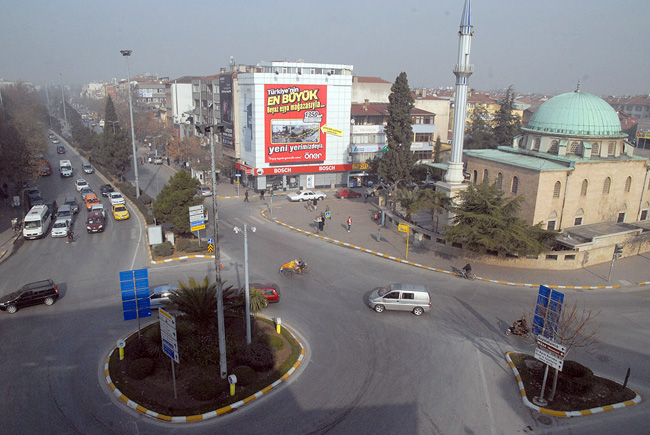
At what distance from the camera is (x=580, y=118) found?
34.8 m

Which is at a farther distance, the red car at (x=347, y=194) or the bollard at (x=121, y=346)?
the red car at (x=347, y=194)

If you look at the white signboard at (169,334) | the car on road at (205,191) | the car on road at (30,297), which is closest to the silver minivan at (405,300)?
the white signboard at (169,334)

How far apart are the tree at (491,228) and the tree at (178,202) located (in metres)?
17.6

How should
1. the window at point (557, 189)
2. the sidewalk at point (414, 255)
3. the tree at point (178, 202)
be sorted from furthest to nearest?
the window at point (557, 189) < the tree at point (178, 202) < the sidewalk at point (414, 255)

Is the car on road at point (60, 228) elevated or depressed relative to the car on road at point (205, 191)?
depressed

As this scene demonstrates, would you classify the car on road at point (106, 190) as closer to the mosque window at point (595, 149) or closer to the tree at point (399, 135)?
the tree at point (399, 135)

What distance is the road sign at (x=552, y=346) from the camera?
15125 mm

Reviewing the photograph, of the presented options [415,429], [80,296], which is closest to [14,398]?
[80,296]

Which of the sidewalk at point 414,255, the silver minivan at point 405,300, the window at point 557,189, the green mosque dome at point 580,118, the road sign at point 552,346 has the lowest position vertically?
the sidewalk at point 414,255

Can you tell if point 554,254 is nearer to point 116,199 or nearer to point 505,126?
point 116,199

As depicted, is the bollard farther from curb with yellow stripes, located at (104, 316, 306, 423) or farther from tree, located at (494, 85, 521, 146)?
tree, located at (494, 85, 521, 146)

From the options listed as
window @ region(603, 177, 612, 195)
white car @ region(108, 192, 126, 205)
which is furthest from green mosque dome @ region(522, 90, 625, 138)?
white car @ region(108, 192, 126, 205)

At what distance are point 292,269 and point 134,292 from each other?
9804mm

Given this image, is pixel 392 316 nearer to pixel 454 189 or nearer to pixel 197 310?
pixel 197 310
